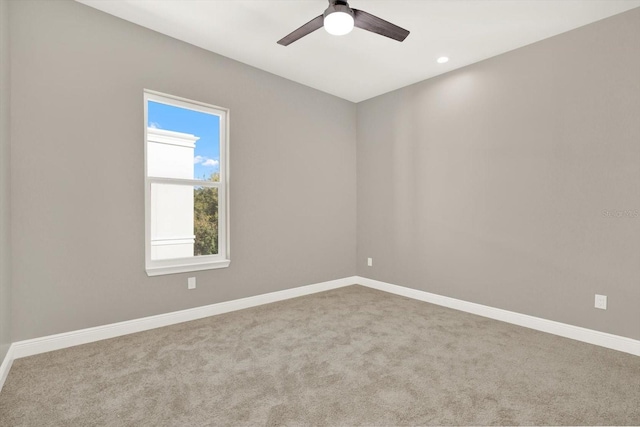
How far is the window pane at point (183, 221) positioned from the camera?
3.19 m

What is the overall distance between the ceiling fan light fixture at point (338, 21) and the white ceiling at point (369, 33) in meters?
0.45

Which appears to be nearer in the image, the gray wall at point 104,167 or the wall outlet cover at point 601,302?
the gray wall at point 104,167

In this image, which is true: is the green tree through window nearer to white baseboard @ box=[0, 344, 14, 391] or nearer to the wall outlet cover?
white baseboard @ box=[0, 344, 14, 391]

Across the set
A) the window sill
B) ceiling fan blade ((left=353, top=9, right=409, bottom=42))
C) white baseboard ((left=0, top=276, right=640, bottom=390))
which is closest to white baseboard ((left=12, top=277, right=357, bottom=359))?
white baseboard ((left=0, top=276, right=640, bottom=390))

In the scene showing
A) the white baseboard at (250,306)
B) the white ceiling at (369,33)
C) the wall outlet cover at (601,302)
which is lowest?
the white baseboard at (250,306)

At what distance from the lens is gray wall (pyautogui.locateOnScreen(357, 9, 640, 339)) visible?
261cm

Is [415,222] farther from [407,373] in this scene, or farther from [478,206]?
[407,373]

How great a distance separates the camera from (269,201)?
387cm

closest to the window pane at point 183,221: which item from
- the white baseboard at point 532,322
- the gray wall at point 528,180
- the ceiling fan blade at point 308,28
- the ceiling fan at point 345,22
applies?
the ceiling fan blade at point 308,28

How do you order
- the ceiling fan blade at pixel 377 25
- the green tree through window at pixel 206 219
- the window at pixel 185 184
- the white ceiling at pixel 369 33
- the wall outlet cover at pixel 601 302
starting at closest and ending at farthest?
1. the ceiling fan blade at pixel 377 25
2. the white ceiling at pixel 369 33
3. the wall outlet cover at pixel 601 302
4. the window at pixel 185 184
5. the green tree through window at pixel 206 219

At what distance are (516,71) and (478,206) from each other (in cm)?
143

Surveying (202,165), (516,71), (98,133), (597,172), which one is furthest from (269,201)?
(597,172)

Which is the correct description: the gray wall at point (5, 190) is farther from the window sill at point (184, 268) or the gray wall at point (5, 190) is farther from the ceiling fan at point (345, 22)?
the ceiling fan at point (345, 22)

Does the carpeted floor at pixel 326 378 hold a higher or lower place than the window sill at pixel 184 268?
lower
